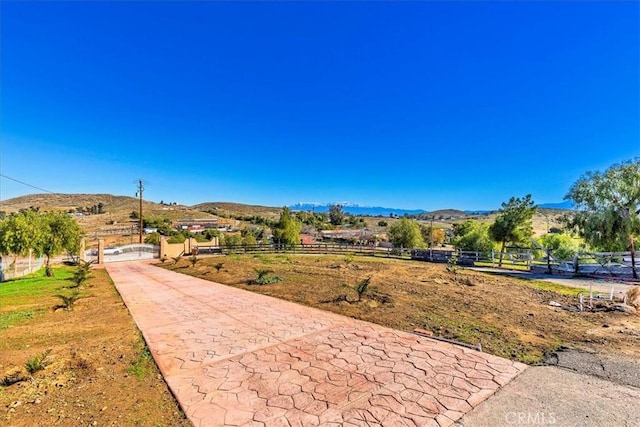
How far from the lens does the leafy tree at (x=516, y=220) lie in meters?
22.6

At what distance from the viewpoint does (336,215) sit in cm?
10981

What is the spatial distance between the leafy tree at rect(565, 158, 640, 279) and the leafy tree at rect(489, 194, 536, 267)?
8762 mm

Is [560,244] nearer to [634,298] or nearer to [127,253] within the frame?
[634,298]

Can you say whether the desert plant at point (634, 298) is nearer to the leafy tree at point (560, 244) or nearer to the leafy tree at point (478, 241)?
the leafy tree at point (560, 244)

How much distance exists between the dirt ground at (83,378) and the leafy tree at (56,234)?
11155 mm

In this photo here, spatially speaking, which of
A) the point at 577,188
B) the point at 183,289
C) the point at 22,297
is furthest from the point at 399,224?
the point at 22,297

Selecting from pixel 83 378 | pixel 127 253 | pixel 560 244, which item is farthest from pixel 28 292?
pixel 560 244

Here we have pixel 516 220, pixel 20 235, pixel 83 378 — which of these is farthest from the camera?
pixel 516 220

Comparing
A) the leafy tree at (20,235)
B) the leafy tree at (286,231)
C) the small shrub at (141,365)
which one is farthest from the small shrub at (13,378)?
the leafy tree at (286,231)

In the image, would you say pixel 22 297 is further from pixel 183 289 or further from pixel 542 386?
pixel 542 386

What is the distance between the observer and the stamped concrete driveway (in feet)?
11.1

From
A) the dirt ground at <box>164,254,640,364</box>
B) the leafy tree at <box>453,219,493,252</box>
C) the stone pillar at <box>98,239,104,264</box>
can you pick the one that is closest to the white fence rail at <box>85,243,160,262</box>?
the stone pillar at <box>98,239,104,264</box>

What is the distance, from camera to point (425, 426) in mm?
3115

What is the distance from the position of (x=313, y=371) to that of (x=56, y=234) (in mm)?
18236
